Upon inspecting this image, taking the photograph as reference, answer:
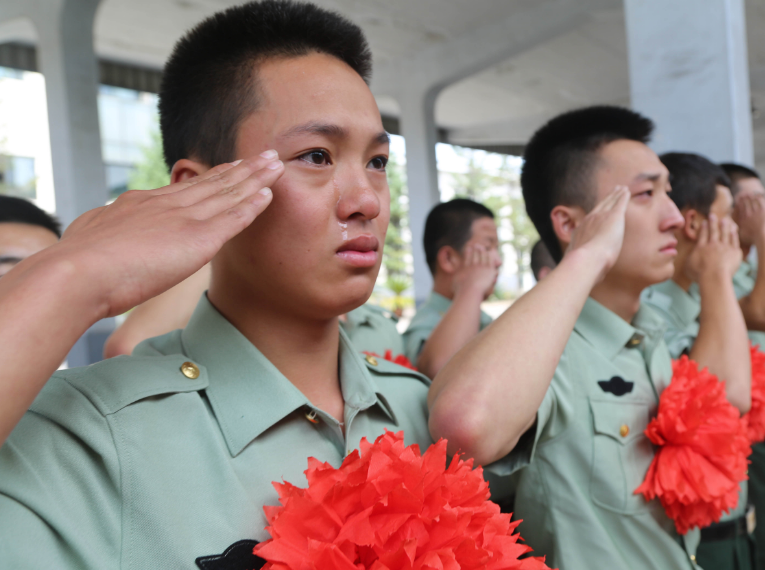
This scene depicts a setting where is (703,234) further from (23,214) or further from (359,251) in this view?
(23,214)

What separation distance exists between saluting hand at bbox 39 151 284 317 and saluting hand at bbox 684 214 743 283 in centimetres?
197

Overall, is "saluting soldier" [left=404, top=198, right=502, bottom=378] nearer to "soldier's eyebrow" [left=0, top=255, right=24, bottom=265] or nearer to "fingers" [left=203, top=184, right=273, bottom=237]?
"fingers" [left=203, top=184, right=273, bottom=237]

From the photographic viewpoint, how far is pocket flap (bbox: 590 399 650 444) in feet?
5.17

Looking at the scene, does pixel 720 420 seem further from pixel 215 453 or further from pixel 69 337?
pixel 69 337

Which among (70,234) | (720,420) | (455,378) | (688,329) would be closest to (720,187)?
(688,329)

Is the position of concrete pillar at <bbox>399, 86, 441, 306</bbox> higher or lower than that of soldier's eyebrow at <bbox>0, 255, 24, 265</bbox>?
lower

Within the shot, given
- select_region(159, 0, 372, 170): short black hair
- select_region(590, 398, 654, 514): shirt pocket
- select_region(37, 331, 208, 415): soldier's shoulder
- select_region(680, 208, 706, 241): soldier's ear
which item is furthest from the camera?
select_region(680, 208, 706, 241): soldier's ear

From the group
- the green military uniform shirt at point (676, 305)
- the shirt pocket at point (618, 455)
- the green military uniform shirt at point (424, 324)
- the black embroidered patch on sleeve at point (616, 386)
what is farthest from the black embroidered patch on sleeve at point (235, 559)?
the green military uniform shirt at point (676, 305)

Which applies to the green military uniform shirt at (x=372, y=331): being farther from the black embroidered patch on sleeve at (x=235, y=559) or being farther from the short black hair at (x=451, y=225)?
the black embroidered patch on sleeve at (x=235, y=559)

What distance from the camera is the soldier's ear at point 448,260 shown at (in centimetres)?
346

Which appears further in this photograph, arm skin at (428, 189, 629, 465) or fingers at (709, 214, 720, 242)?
fingers at (709, 214, 720, 242)

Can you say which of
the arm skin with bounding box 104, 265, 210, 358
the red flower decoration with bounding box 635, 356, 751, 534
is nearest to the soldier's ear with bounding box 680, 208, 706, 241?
the red flower decoration with bounding box 635, 356, 751, 534

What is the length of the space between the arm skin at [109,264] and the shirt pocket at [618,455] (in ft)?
3.77

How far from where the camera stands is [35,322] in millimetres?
683
